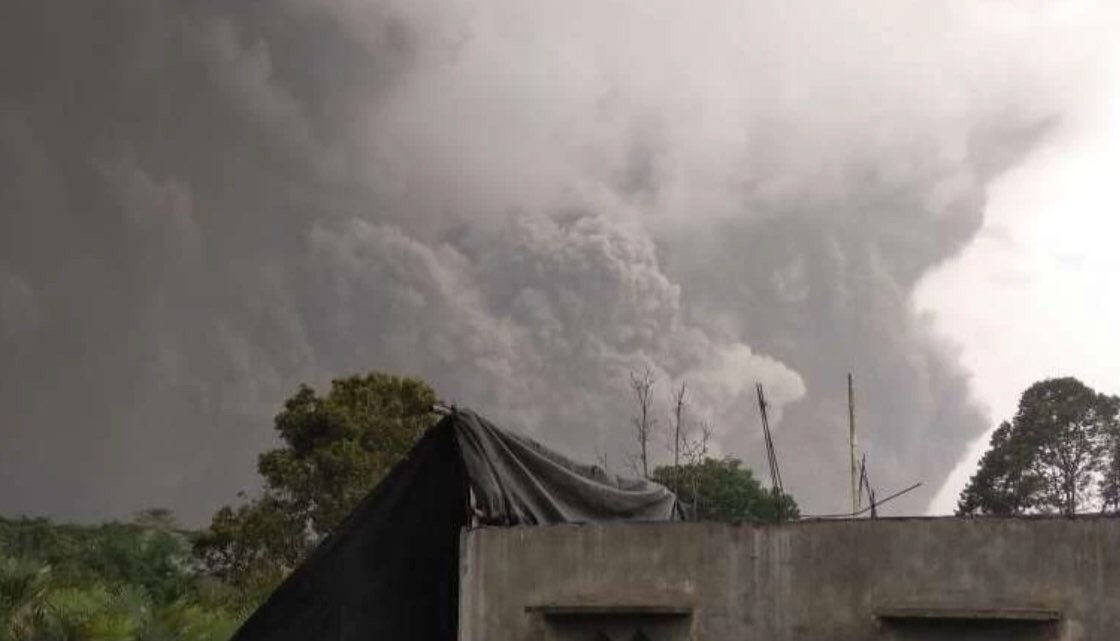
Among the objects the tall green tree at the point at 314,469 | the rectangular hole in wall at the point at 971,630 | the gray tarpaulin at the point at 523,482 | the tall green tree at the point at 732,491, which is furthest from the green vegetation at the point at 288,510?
the rectangular hole in wall at the point at 971,630

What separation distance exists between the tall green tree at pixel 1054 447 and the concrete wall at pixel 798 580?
106 ft

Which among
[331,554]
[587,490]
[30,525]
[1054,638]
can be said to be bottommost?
[1054,638]

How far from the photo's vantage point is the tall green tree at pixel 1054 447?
36.8 meters

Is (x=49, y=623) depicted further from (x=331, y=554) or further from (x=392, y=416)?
(x=392, y=416)

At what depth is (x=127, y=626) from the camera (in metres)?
11.7

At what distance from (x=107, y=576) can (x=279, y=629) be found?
677 inches

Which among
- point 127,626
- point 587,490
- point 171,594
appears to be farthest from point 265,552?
point 587,490

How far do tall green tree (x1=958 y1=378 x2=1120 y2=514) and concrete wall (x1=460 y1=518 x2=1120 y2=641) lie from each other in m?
32.3

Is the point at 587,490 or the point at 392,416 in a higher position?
the point at 392,416

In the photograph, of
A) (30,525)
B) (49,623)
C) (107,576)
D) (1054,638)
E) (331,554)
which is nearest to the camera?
(1054,638)

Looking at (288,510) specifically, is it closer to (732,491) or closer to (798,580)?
(732,491)

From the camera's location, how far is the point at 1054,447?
37219 mm

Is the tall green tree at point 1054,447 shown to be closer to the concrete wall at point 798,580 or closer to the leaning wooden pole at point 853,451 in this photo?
the leaning wooden pole at point 853,451

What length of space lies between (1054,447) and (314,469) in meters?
22.8
